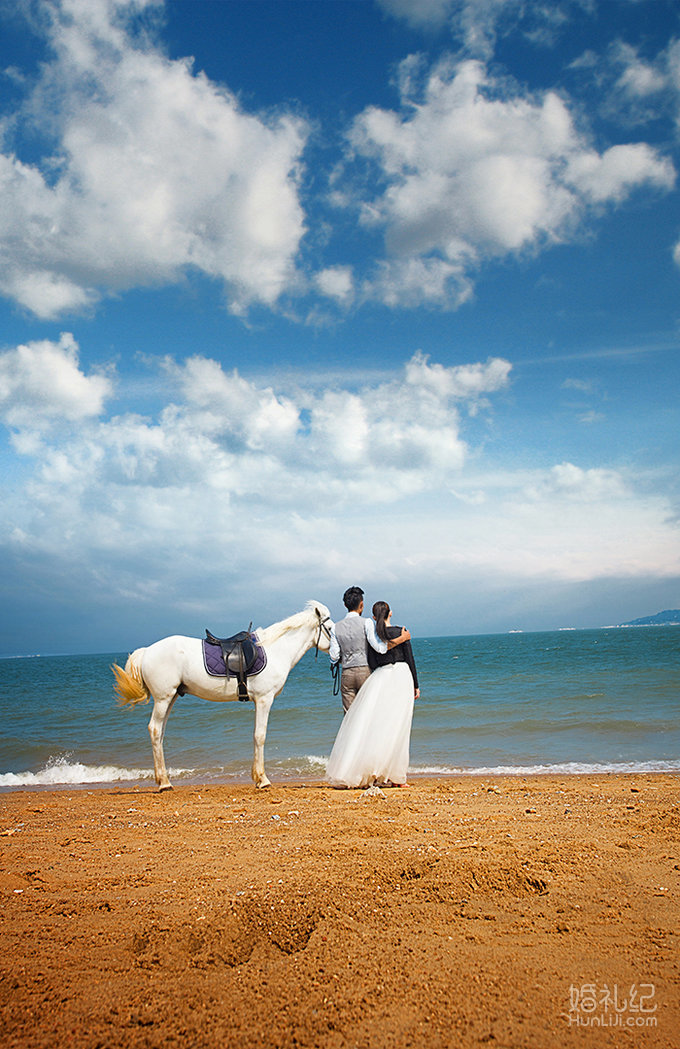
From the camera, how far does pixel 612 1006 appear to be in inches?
95.9

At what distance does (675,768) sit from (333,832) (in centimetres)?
707

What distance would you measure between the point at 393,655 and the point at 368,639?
37 centimetres

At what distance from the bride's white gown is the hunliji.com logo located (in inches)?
183

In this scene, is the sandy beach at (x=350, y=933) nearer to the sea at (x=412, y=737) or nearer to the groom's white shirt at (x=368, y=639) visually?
the groom's white shirt at (x=368, y=639)

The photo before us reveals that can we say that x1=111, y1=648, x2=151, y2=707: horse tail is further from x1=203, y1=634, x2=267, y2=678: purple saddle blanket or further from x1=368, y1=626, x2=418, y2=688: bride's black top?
x1=368, y1=626, x2=418, y2=688: bride's black top

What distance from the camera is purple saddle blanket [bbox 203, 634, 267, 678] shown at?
7859 millimetres

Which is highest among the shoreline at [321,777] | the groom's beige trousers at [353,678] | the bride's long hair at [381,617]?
the bride's long hair at [381,617]

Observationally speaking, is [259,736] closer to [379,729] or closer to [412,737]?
[379,729]

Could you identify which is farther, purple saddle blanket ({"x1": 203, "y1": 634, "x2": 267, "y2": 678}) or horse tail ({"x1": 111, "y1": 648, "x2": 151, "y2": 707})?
horse tail ({"x1": 111, "y1": 648, "x2": 151, "y2": 707})

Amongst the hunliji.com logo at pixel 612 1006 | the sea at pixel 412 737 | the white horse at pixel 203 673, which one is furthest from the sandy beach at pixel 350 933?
the sea at pixel 412 737

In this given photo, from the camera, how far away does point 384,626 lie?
7.45 m

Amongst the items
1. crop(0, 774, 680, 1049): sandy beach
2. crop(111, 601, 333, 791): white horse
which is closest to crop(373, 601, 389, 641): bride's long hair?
crop(111, 601, 333, 791): white horse

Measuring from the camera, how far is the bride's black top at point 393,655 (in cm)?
743

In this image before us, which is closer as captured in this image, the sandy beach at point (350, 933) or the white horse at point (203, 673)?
the sandy beach at point (350, 933)
